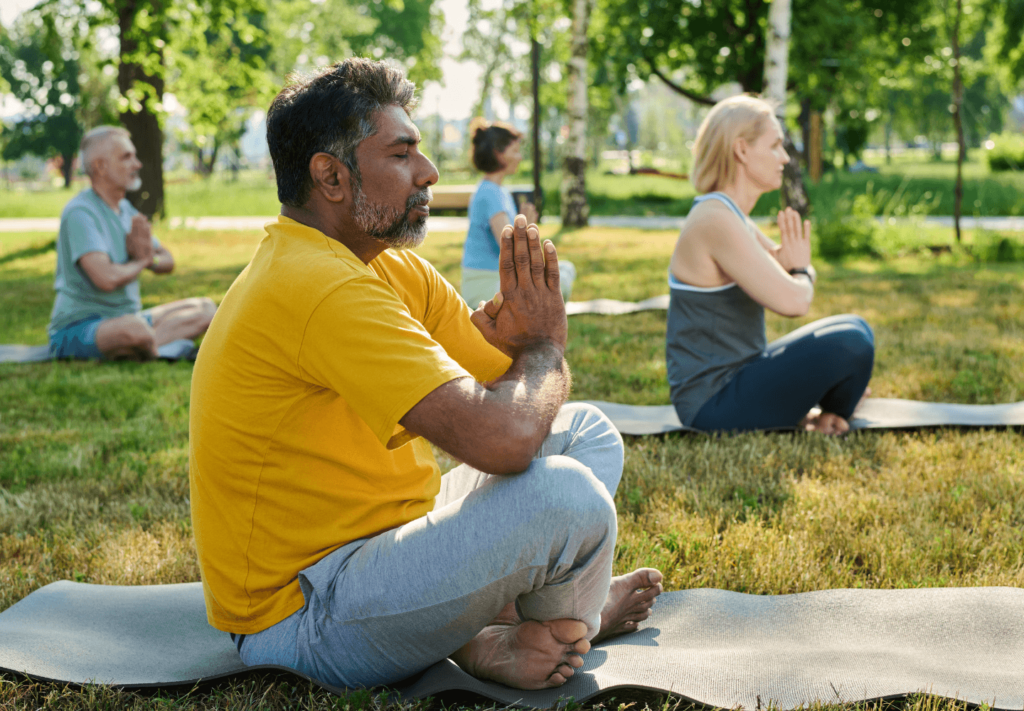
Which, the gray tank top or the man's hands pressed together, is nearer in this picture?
the man's hands pressed together

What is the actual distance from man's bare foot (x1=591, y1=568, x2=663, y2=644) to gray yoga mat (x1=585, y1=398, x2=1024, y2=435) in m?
1.76

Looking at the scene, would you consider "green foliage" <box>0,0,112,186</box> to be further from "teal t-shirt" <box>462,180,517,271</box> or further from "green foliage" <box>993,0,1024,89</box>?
"teal t-shirt" <box>462,180,517,271</box>

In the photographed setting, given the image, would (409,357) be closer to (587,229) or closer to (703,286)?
(703,286)

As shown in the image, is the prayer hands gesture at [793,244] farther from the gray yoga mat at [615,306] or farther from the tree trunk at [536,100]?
the tree trunk at [536,100]

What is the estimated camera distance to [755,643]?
223 cm

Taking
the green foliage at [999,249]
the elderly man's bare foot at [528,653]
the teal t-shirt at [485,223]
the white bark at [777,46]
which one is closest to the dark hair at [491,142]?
the teal t-shirt at [485,223]

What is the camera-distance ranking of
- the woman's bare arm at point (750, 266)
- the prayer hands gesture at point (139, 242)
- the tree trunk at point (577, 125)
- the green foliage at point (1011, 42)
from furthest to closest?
the green foliage at point (1011, 42) → the tree trunk at point (577, 125) → the prayer hands gesture at point (139, 242) → the woman's bare arm at point (750, 266)

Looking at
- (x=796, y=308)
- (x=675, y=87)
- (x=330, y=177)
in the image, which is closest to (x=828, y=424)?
(x=796, y=308)

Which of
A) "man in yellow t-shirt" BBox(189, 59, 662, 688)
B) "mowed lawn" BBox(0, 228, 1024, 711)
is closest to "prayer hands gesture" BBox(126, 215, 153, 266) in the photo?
"mowed lawn" BBox(0, 228, 1024, 711)

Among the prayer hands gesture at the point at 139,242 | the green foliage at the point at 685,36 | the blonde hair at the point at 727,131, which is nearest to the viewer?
the blonde hair at the point at 727,131

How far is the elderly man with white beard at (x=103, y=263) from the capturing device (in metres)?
5.83

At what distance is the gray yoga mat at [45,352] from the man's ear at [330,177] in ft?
15.3

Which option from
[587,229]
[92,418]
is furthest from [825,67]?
[92,418]

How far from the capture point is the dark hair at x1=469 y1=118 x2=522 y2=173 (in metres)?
5.79
